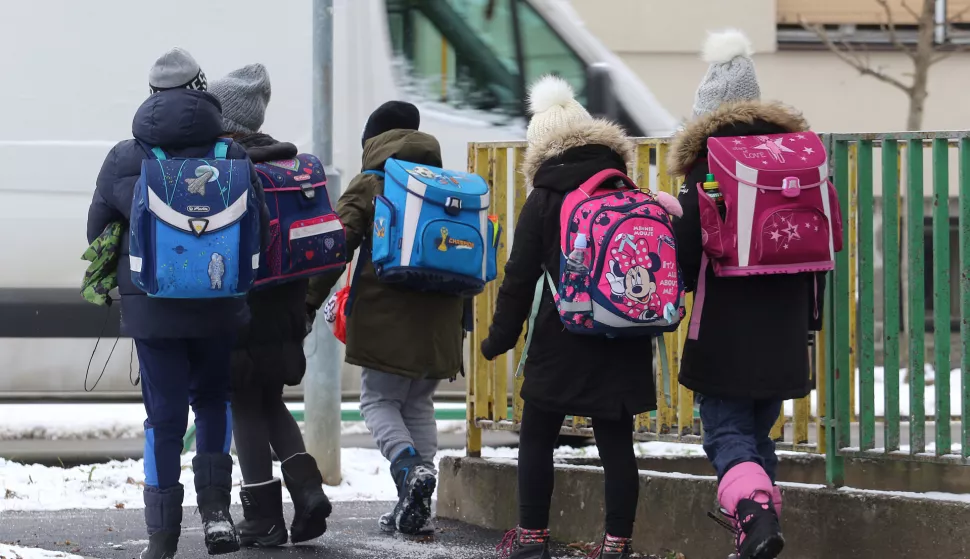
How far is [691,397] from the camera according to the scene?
5578 mm

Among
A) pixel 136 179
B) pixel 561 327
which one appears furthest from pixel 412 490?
pixel 136 179

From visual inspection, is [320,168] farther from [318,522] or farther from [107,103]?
[107,103]

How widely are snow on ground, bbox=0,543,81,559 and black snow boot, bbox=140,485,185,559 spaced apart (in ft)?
1.05

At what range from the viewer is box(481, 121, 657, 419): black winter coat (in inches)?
188

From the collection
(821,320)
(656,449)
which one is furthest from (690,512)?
(656,449)

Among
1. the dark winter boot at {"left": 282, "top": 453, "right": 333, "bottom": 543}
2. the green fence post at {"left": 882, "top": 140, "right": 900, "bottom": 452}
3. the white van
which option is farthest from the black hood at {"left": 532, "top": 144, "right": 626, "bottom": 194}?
the white van

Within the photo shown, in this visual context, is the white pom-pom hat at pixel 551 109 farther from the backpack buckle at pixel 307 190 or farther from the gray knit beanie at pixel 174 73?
the gray knit beanie at pixel 174 73

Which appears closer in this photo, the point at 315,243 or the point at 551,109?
the point at 315,243

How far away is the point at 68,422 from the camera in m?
8.62

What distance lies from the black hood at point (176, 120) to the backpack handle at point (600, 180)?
1206 millimetres

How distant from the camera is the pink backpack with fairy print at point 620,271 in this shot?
4594 millimetres

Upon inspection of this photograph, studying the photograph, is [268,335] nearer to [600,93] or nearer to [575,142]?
[575,142]

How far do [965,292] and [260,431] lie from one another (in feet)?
8.06

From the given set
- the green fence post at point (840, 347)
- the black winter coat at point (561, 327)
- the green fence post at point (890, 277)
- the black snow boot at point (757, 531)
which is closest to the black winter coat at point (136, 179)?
the black winter coat at point (561, 327)
